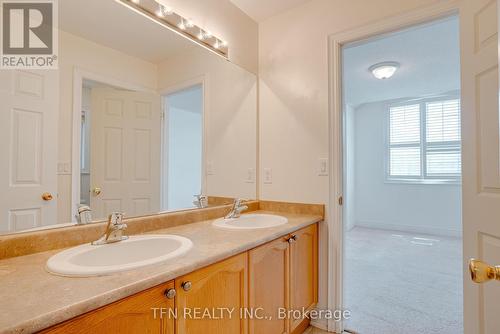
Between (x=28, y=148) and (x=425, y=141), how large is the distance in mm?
5310

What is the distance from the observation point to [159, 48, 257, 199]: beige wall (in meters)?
1.86

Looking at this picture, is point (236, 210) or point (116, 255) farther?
point (236, 210)

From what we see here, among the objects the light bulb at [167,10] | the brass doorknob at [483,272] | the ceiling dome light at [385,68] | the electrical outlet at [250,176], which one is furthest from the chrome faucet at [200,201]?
the ceiling dome light at [385,68]

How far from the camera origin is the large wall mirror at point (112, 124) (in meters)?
1.05

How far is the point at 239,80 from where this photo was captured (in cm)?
210

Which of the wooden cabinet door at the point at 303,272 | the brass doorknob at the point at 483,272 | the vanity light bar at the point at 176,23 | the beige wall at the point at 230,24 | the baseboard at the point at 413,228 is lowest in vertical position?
the baseboard at the point at 413,228

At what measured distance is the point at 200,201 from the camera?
1810 millimetres

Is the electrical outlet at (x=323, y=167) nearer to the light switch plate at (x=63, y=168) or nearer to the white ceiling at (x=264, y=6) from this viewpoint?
the white ceiling at (x=264, y=6)

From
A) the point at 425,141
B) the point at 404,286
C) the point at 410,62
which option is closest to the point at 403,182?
the point at 425,141

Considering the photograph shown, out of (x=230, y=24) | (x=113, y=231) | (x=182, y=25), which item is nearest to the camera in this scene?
(x=113, y=231)

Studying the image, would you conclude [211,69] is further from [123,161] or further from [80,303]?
[80,303]

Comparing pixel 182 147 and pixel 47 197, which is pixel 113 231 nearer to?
pixel 47 197

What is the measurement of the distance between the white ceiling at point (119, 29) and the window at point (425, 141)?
176 inches

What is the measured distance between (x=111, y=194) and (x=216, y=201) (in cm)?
76
